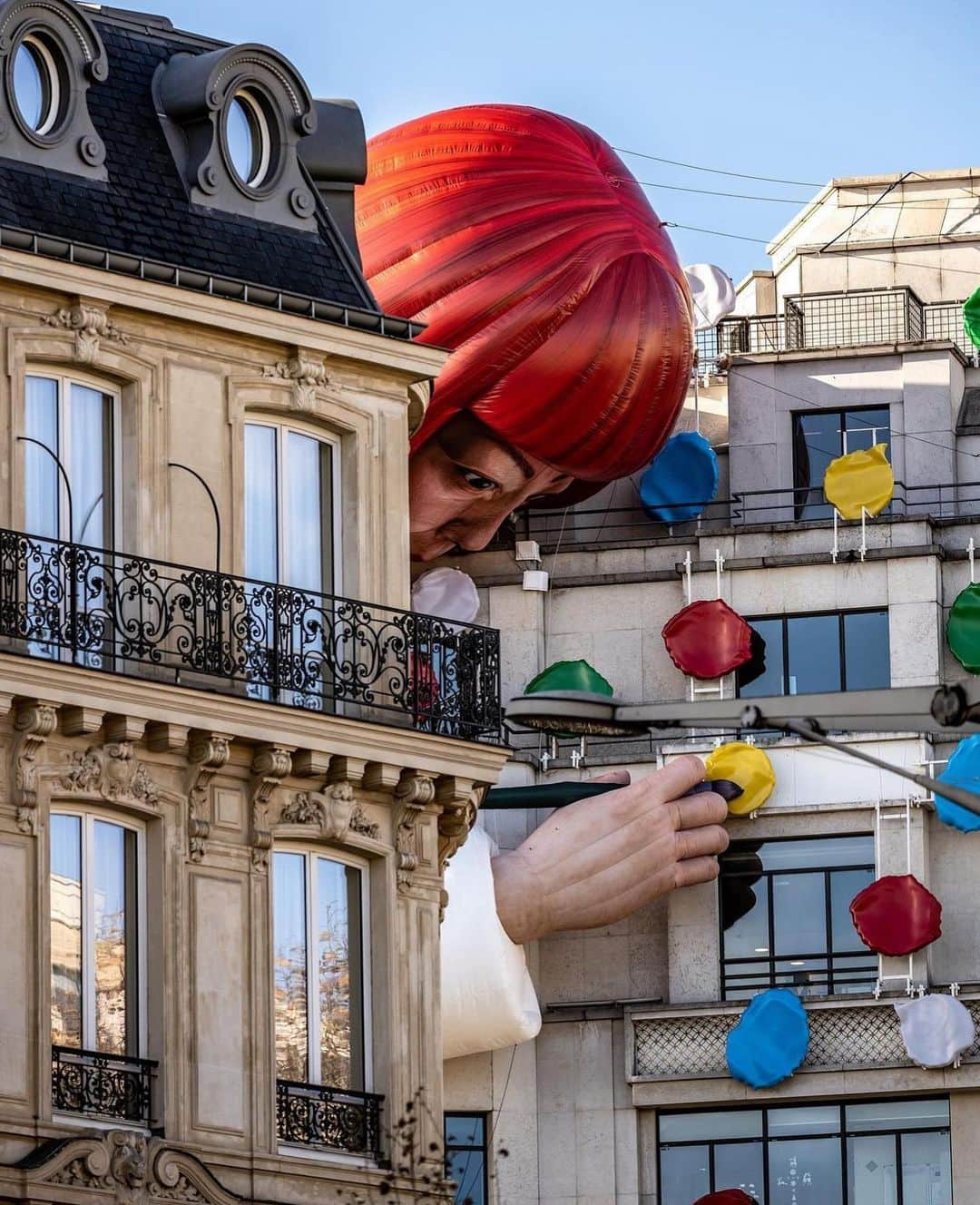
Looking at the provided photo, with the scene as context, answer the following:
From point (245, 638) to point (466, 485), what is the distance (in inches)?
705

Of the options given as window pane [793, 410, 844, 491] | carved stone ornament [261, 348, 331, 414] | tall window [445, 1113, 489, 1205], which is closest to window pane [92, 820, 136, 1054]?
carved stone ornament [261, 348, 331, 414]

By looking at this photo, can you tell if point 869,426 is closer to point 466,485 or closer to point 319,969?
point 466,485

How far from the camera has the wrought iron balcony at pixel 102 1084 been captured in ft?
115

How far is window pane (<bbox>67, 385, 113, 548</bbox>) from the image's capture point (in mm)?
36781

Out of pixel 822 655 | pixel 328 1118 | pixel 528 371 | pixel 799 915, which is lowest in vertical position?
pixel 328 1118

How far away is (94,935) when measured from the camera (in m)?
35.8

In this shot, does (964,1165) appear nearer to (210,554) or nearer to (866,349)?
(866,349)

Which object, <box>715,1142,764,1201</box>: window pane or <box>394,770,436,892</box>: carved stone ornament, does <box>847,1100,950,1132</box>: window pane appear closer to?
<box>715,1142,764,1201</box>: window pane

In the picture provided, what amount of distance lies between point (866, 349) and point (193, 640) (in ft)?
83.1

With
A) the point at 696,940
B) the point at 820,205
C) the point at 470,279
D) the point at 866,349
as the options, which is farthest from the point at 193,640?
the point at 820,205

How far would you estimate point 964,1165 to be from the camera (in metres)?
54.9

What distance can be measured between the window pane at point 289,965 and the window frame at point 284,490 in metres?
2.55

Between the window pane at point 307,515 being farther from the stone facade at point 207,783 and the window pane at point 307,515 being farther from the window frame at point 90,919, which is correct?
the window frame at point 90,919

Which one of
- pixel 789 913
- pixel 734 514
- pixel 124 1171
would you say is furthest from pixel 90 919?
pixel 734 514
